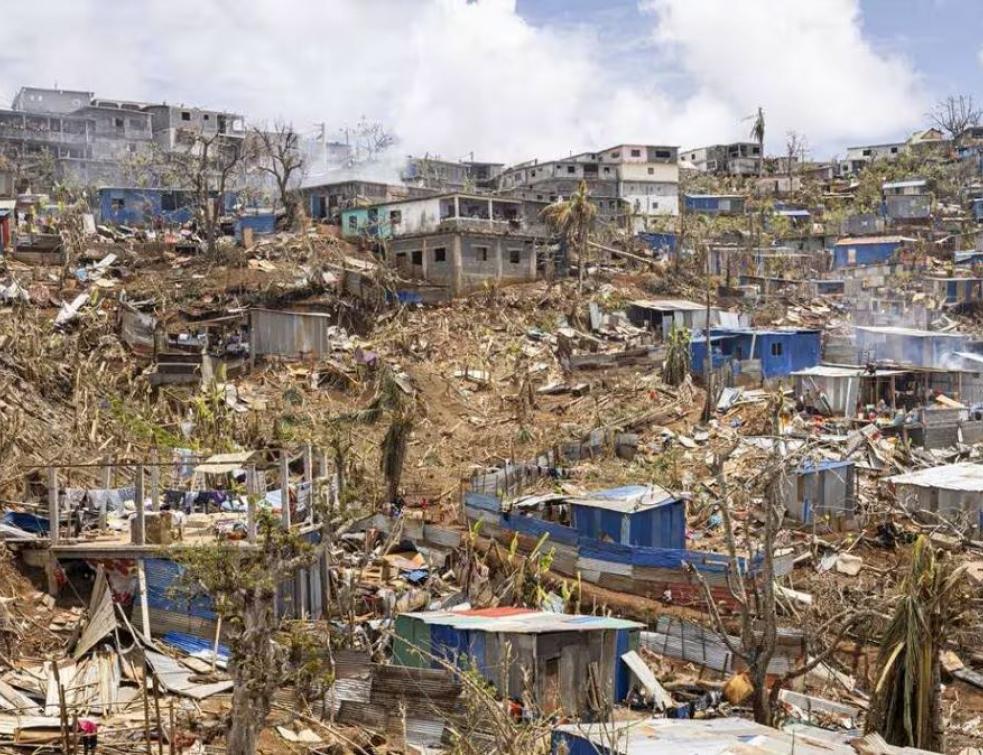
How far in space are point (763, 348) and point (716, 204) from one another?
29.7 metres

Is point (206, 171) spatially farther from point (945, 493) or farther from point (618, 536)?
point (945, 493)

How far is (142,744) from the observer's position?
10539mm

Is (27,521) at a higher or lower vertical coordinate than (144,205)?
lower

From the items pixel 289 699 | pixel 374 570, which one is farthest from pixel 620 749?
pixel 374 570

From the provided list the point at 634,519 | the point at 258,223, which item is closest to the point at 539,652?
the point at 634,519

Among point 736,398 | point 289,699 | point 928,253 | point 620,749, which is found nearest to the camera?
point 620,749

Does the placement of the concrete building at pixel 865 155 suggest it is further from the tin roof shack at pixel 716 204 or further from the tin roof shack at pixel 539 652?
the tin roof shack at pixel 539 652

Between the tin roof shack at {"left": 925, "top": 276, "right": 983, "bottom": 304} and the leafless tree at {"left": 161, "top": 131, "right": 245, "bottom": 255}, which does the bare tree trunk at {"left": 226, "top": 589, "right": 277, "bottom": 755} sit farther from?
the tin roof shack at {"left": 925, "top": 276, "right": 983, "bottom": 304}

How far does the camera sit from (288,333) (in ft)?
95.2

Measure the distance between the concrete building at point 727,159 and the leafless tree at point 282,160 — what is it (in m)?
28.7

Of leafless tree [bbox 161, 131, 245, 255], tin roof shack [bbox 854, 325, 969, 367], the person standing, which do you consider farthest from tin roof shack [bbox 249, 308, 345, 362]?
the person standing

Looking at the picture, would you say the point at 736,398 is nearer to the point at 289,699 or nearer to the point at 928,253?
the point at 289,699

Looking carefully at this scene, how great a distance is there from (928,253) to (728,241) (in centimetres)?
976

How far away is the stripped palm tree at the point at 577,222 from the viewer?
37.9 m
